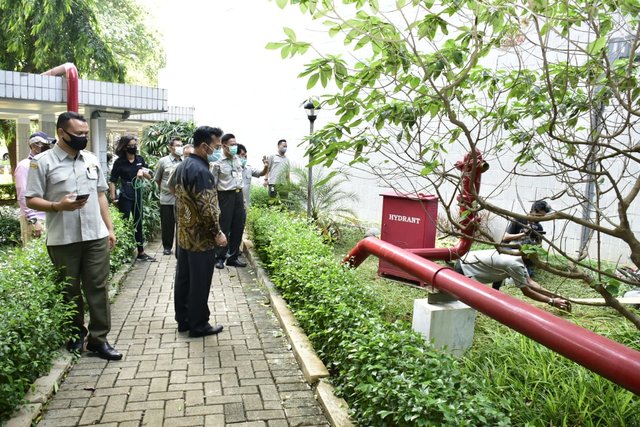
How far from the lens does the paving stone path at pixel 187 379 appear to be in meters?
3.66

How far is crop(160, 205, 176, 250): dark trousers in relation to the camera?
8.33m

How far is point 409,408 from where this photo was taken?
292 cm

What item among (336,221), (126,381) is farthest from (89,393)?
(336,221)

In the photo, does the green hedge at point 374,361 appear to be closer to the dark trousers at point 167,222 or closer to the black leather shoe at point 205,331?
the black leather shoe at point 205,331

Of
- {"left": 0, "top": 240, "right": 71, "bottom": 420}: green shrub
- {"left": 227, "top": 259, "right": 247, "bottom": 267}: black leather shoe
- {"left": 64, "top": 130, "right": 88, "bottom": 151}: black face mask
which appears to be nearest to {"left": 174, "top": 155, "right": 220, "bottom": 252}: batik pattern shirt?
{"left": 64, "top": 130, "right": 88, "bottom": 151}: black face mask

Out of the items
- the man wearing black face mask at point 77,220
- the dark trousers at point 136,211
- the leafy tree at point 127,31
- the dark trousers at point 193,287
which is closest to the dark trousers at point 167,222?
the dark trousers at point 136,211

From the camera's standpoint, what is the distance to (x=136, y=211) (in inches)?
336

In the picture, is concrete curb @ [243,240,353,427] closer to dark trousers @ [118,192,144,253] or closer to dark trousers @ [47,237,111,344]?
dark trousers @ [47,237,111,344]

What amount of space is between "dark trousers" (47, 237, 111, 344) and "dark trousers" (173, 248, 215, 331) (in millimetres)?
763

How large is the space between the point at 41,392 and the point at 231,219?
439cm

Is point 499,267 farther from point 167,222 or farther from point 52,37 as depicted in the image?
point 52,37

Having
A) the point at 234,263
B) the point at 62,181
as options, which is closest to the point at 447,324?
the point at 62,181

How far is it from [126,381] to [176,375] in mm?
372

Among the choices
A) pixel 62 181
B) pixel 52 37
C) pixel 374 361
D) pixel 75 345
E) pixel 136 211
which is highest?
pixel 52 37
